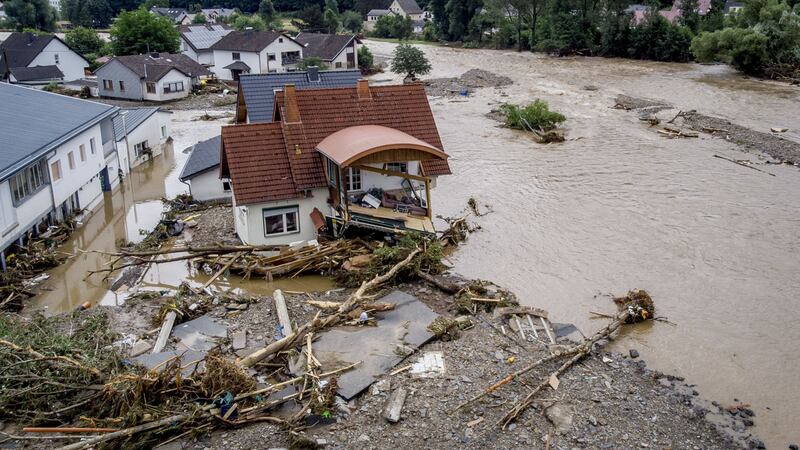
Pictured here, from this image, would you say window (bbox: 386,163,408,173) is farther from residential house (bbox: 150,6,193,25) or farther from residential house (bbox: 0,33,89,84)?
residential house (bbox: 150,6,193,25)

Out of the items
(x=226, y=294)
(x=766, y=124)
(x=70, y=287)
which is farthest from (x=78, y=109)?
(x=766, y=124)

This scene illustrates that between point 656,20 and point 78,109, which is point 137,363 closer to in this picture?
point 78,109

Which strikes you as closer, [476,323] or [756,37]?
[476,323]

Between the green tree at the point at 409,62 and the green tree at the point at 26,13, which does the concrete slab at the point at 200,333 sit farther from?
the green tree at the point at 26,13

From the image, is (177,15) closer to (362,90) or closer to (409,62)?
(409,62)

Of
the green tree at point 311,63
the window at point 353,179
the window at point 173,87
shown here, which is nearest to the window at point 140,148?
the window at point 353,179

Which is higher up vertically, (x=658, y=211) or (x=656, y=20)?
(x=656, y=20)

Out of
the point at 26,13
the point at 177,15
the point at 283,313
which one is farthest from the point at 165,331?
the point at 177,15
